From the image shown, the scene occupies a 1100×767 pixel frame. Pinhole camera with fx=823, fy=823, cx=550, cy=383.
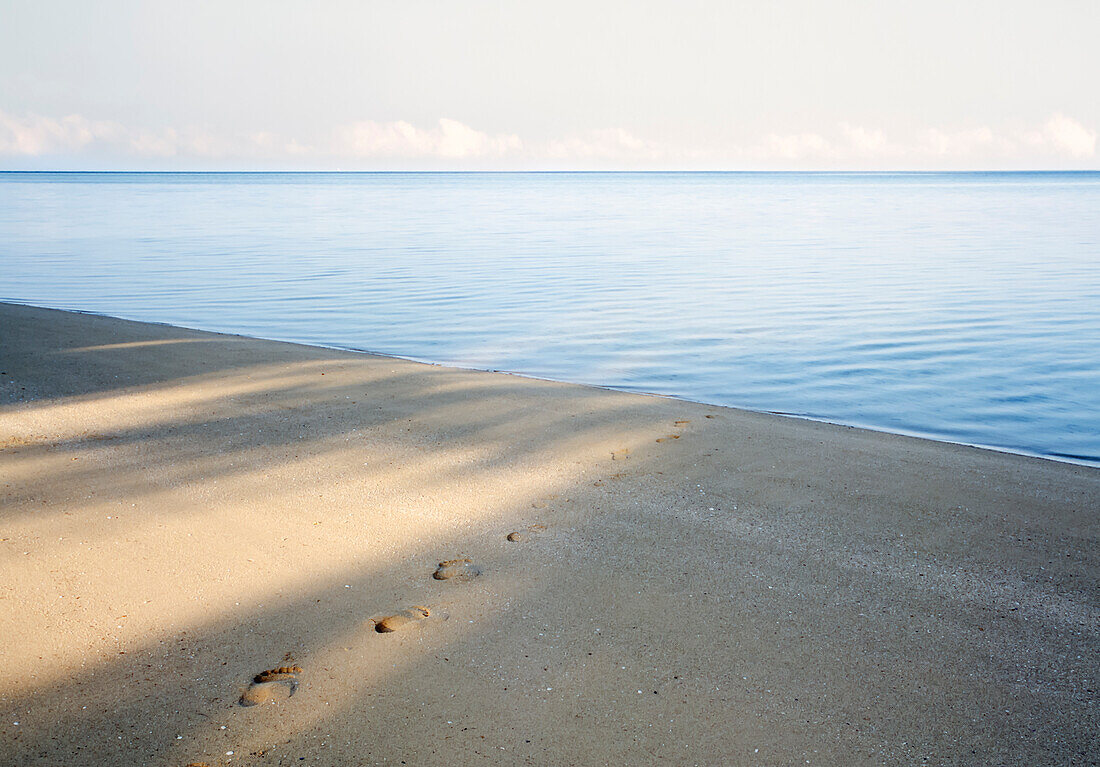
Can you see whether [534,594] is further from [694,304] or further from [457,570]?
[694,304]

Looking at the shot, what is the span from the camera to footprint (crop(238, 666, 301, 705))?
2.27 meters

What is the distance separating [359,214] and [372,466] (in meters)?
31.8

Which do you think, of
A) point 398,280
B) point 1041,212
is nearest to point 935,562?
point 398,280

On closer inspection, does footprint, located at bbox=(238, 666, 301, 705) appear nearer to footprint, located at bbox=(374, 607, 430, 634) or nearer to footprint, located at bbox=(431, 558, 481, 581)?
footprint, located at bbox=(374, 607, 430, 634)

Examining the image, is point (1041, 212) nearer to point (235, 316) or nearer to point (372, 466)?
point (235, 316)

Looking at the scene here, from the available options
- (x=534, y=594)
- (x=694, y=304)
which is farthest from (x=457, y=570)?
(x=694, y=304)

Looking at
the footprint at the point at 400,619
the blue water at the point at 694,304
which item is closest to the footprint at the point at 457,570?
the footprint at the point at 400,619

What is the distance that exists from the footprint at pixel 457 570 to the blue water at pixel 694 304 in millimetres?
3972

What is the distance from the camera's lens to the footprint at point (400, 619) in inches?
103

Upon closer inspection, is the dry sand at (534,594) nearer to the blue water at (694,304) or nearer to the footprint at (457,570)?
the footprint at (457,570)

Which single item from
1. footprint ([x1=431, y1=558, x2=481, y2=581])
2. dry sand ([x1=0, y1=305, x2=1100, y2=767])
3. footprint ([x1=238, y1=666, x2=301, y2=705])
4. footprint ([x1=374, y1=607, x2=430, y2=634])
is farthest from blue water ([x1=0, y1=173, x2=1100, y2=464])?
footprint ([x1=238, y1=666, x2=301, y2=705])

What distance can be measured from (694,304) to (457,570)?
902cm

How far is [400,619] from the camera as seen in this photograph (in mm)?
2674

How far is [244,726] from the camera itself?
85.2 inches
